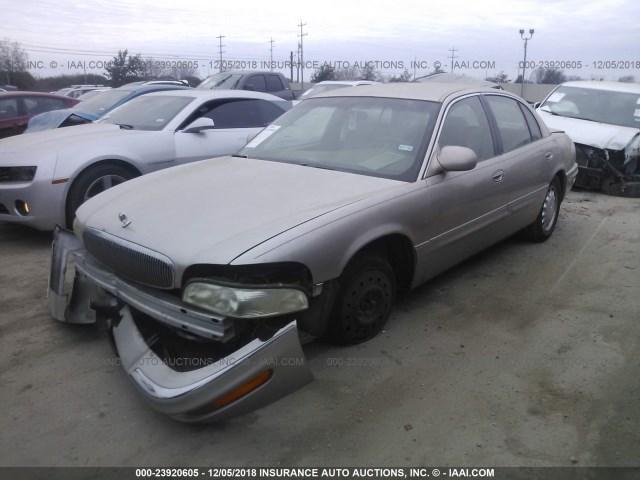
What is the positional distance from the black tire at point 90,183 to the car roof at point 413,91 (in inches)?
91.4

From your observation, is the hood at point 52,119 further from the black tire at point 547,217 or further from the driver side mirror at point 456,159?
the black tire at point 547,217

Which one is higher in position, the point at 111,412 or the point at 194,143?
the point at 194,143

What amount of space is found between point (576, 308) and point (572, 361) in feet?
2.86

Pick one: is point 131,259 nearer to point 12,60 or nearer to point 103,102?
point 103,102

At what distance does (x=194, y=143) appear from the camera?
238 inches

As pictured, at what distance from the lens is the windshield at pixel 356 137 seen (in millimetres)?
3631

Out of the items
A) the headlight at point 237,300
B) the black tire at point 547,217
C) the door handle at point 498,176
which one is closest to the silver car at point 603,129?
the black tire at point 547,217

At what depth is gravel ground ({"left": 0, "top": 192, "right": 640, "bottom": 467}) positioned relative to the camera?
97.9 inches

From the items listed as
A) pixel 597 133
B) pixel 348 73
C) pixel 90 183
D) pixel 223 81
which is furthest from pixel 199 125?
pixel 348 73

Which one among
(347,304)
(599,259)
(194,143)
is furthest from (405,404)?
(194,143)

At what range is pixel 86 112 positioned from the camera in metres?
8.43

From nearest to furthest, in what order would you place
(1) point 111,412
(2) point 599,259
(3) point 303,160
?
(1) point 111,412 < (3) point 303,160 < (2) point 599,259

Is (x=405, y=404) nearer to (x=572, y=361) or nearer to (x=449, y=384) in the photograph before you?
(x=449, y=384)

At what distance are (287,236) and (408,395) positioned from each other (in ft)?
3.61
